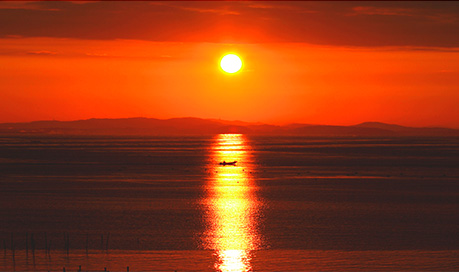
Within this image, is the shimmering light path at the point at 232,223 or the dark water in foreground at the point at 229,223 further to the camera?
the shimmering light path at the point at 232,223

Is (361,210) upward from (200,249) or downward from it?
upward

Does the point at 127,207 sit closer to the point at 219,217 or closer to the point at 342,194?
the point at 219,217

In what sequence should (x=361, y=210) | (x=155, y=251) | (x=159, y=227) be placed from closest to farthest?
1. (x=155, y=251)
2. (x=159, y=227)
3. (x=361, y=210)

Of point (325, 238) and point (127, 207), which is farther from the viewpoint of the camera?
point (127, 207)

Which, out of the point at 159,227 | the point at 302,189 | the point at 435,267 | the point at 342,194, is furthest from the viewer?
the point at 302,189

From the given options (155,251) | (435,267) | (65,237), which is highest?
(65,237)

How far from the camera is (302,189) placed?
65625 mm

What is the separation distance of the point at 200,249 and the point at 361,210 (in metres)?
19.9

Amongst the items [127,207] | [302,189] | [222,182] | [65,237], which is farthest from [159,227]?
[222,182]

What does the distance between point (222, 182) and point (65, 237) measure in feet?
131

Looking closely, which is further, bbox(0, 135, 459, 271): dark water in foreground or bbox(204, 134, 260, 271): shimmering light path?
bbox(204, 134, 260, 271): shimmering light path

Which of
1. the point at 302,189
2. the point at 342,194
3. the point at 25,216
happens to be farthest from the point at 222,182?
the point at 25,216

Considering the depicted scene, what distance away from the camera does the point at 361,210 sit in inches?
1954

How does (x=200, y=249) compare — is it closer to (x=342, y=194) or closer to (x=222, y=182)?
(x=342, y=194)
